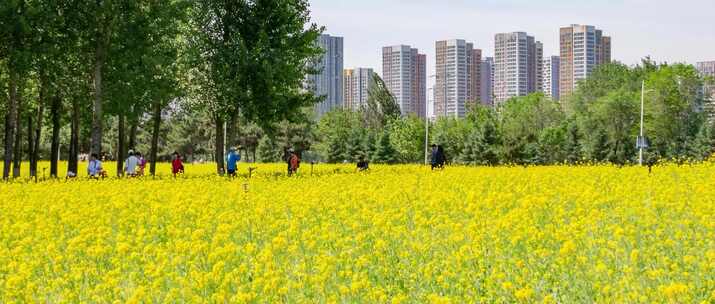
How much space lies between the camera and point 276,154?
303 ft

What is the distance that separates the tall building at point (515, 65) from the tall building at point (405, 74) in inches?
591

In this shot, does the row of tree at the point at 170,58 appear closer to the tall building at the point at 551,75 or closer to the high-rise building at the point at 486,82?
the high-rise building at the point at 486,82

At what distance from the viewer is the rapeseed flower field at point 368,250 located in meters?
7.67

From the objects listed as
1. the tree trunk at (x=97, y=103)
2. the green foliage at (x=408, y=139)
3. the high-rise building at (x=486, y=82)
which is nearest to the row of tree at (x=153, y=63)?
the tree trunk at (x=97, y=103)

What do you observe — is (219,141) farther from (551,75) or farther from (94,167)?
(551,75)

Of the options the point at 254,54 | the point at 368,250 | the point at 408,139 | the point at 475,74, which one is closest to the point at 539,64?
the point at 475,74

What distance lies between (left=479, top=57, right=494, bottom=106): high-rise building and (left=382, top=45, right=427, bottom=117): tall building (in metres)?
11.9

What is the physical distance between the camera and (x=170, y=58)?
1267 inches

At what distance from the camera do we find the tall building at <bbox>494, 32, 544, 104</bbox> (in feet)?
511

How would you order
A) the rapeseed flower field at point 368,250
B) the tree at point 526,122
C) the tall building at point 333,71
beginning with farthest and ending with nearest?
the tall building at point 333,71, the tree at point 526,122, the rapeseed flower field at point 368,250

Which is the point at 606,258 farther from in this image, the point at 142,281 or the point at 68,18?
the point at 68,18

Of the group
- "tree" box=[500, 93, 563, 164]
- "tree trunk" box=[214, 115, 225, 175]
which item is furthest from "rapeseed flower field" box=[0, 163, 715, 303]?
"tree" box=[500, 93, 563, 164]

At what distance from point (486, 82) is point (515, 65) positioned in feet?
23.2

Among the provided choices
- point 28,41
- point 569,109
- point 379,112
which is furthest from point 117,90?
point 569,109
